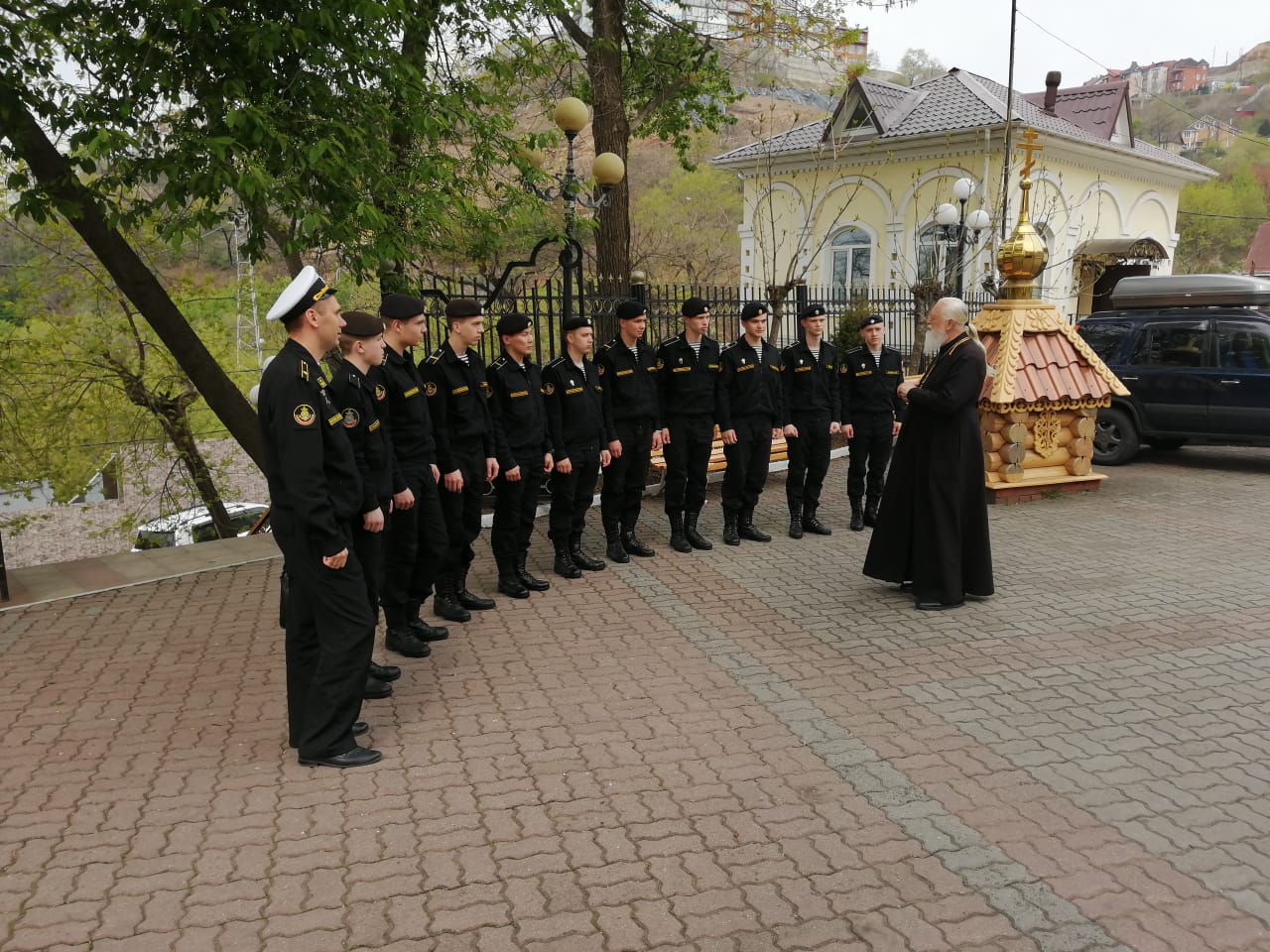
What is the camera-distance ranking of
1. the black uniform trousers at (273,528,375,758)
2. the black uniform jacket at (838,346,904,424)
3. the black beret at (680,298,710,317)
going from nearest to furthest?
the black uniform trousers at (273,528,375,758), the black beret at (680,298,710,317), the black uniform jacket at (838,346,904,424)

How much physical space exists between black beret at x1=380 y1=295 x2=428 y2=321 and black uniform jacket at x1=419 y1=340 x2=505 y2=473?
0.55m

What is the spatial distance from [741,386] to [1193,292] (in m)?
7.58

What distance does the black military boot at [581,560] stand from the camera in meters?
7.18

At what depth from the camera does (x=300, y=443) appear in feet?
12.5

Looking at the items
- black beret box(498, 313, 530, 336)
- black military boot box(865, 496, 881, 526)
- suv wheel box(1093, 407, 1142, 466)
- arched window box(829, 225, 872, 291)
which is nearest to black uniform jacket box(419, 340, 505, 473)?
black beret box(498, 313, 530, 336)

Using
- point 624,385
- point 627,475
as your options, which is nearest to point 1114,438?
point 627,475

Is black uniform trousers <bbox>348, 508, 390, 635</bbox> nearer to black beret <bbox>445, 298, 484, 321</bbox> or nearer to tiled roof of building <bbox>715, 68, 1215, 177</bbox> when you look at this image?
black beret <bbox>445, 298, 484, 321</bbox>

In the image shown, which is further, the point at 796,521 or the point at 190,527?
the point at 190,527

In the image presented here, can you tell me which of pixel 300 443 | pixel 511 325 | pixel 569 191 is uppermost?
pixel 569 191

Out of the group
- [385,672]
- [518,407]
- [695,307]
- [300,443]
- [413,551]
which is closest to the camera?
[300,443]

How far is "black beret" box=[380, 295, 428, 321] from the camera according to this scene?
5285 millimetres

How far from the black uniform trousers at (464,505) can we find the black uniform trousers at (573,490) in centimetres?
87

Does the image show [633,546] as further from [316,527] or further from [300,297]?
[300,297]

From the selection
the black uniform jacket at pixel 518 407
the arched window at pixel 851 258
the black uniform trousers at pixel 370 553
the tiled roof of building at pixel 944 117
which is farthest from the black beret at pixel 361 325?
the arched window at pixel 851 258
